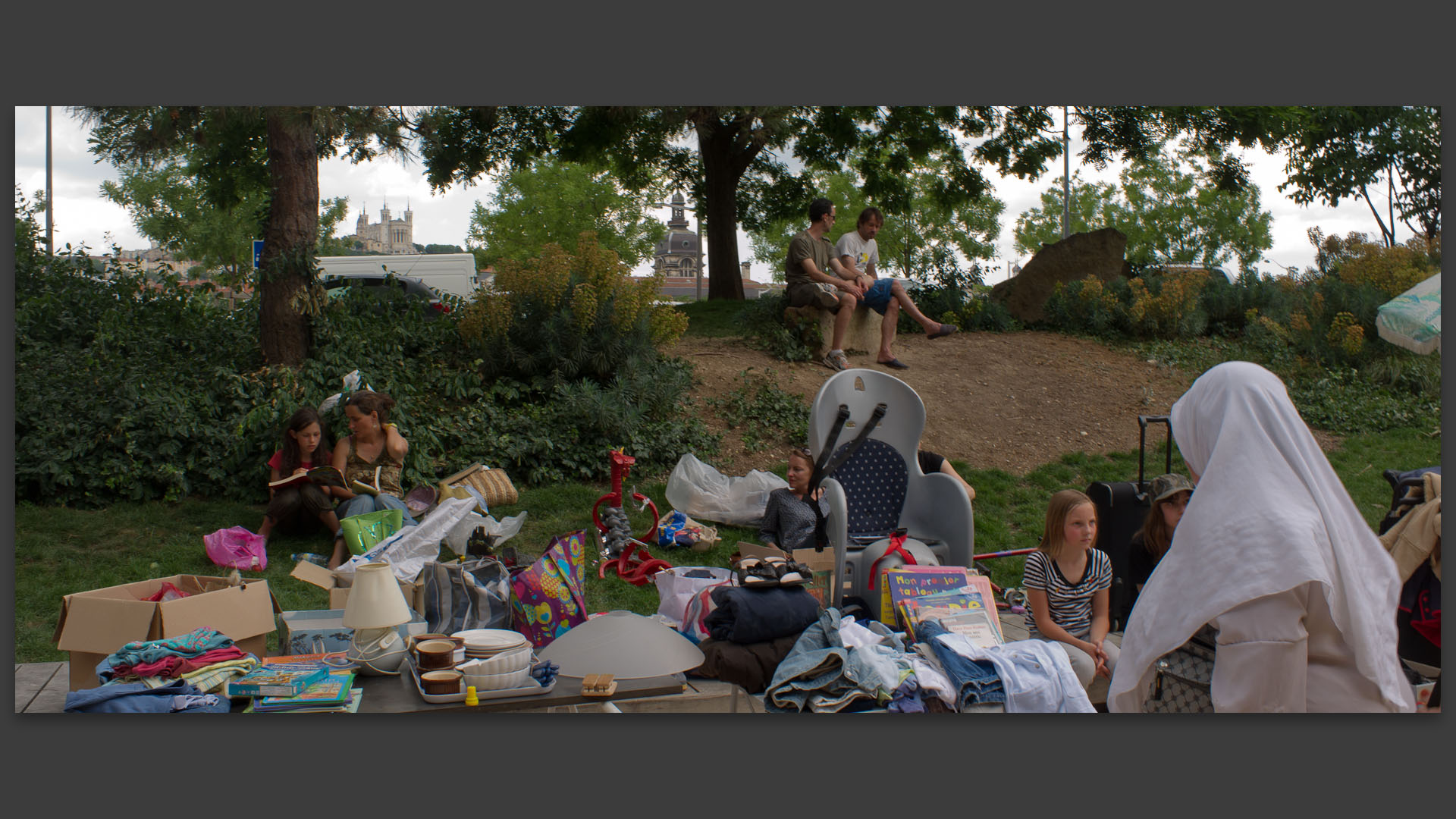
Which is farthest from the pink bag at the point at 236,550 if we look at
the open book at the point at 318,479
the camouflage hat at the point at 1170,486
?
the camouflage hat at the point at 1170,486

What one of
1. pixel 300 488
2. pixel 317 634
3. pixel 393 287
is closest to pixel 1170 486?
pixel 317 634

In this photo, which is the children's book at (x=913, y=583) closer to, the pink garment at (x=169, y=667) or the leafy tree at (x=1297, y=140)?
the pink garment at (x=169, y=667)

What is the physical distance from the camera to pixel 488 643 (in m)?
3.74

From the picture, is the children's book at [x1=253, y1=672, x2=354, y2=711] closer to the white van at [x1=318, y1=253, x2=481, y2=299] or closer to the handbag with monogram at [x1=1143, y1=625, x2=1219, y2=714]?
the handbag with monogram at [x1=1143, y1=625, x2=1219, y2=714]

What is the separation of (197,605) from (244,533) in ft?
8.07

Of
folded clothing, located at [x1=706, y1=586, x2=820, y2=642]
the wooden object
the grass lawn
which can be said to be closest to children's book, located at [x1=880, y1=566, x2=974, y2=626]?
folded clothing, located at [x1=706, y1=586, x2=820, y2=642]

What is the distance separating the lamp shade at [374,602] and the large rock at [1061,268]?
10619mm

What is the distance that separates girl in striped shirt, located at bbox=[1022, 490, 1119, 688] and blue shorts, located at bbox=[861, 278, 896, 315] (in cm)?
546

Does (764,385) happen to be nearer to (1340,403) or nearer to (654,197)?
(1340,403)

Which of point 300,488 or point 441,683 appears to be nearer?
point 441,683

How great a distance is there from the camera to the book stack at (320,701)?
3.46 m

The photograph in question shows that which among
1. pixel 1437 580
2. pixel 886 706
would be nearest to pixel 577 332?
pixel 886 706

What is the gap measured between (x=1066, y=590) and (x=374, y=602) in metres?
2.93

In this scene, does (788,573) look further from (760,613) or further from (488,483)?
(488,483)
